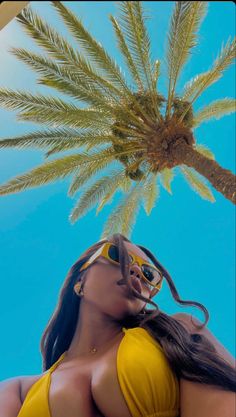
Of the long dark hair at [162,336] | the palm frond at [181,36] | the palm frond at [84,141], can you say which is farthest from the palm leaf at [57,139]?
the long dark hair at [162,336]

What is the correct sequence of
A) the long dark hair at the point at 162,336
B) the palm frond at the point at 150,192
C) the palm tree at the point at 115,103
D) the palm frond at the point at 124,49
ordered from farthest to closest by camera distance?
A: the palm frond at the point at 150,192 < the palm frond at the point at 124,49 < the palm tree at the point at 115,103 < the long dark hair at the point at 162,336

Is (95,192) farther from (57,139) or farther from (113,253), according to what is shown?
(113,253)

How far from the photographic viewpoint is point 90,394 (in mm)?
2805

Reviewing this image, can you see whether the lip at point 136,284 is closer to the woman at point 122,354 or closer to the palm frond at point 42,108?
the woman at point 122,354

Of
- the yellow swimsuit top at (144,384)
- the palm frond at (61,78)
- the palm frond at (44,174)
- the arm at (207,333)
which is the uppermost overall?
the palm frond at (61,78)

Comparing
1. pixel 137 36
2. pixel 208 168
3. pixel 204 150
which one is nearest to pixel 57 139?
pixel 137 36

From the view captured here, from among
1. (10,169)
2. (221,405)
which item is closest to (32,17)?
(10,169)

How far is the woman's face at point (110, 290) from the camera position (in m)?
3.27

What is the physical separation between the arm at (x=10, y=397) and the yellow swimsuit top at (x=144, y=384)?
0.13 meters

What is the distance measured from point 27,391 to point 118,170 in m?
6.82

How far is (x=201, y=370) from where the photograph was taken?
2.62 metres

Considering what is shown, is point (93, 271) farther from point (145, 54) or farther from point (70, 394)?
point (145, 54)

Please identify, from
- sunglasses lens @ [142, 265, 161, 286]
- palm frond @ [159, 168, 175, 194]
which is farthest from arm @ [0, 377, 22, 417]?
palm frond @ [159, 168, 175, 194]

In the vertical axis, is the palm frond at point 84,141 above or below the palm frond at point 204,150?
below
